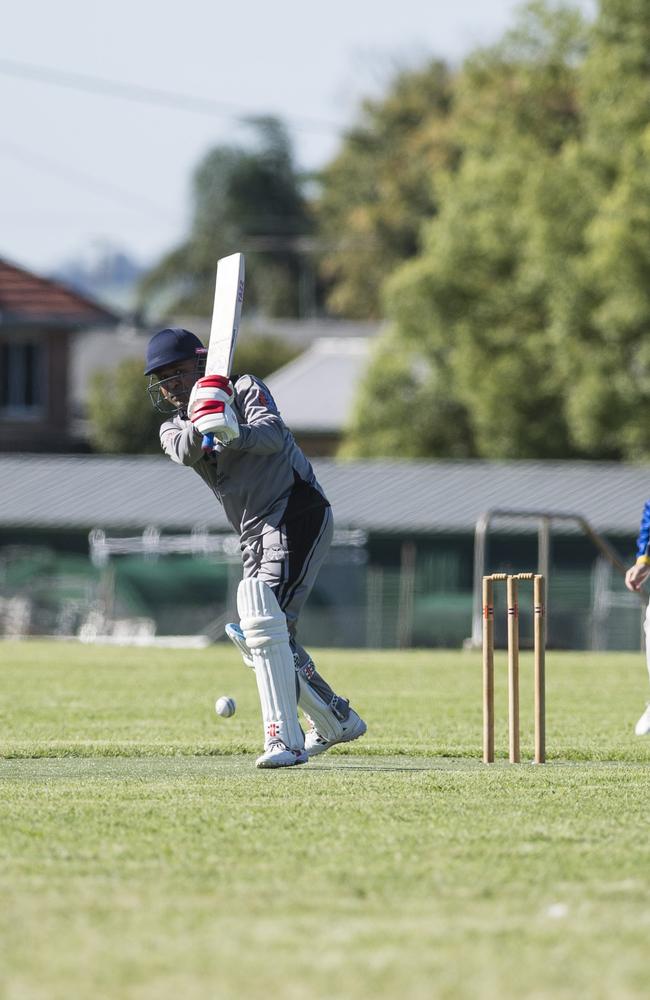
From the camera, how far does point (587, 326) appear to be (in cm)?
4141

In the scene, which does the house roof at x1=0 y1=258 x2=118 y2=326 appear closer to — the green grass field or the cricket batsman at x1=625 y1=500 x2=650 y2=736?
the green grass field

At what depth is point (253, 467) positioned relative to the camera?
9.32m

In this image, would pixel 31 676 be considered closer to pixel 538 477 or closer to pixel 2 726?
pixel 2 726

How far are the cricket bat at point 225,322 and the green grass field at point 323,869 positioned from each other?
182cm

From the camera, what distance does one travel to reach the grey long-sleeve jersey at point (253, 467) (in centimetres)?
914

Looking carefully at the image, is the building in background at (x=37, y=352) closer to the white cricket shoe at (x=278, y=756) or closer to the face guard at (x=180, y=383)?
the face guard at (x=180, y=383)

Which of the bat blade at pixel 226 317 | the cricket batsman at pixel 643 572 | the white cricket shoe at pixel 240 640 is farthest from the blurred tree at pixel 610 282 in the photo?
the white cricket shoe at pixel 240 640

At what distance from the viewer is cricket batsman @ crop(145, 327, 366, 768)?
29.8ft

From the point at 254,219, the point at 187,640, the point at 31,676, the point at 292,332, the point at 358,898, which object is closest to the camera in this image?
the point at 358,898

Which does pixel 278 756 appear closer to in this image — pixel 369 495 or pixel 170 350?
pixel 170 350

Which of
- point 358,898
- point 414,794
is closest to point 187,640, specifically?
point 414,794

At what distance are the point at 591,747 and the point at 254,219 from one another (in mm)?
82139

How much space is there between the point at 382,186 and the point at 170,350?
2259 inches

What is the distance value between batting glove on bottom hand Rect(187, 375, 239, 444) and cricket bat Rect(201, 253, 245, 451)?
0.10 metres
